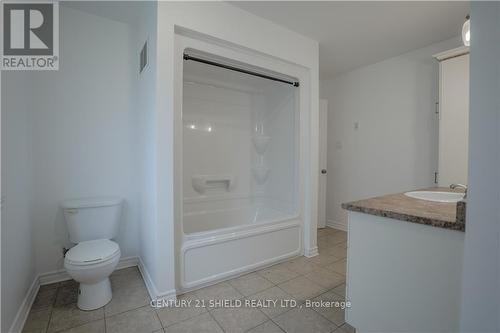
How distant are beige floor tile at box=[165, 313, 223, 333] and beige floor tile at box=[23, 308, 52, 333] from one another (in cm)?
78

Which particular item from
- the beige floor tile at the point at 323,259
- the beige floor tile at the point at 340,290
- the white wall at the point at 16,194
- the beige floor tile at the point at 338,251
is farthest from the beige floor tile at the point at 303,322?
the white wall at the point at 16,194

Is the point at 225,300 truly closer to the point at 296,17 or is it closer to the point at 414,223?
the point at 414,223

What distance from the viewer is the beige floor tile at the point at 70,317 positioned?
59.7 inches

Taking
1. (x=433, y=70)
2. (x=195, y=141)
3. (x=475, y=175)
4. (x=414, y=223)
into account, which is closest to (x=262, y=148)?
(x=195, y=141)

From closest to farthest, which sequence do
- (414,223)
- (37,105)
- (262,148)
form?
(414,223), (37,105), (262,148)

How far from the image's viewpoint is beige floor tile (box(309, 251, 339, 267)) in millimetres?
2434

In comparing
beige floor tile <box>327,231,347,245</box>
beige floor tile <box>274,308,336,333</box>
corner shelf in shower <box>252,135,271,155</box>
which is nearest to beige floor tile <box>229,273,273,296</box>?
beige floor tile <box>274,308,336,333</box>

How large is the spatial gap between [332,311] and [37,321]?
196cm

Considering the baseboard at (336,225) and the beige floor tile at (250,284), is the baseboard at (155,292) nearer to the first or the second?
the beige floor tile at (250,284)

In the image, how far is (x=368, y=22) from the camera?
224 cm

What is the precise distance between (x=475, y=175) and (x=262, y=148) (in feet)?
8.78

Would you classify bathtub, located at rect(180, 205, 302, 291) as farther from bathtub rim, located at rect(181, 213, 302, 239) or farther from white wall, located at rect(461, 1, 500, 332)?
white wall, located at rect(461, 1, 500, 332)

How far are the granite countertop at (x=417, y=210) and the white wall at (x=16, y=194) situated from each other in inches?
78.2

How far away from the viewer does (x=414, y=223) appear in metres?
1.14
